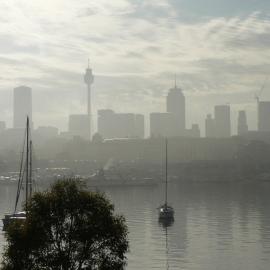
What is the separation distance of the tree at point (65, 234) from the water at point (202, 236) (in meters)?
15.1

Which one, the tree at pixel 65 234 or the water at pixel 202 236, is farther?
the water at pixel 202 236

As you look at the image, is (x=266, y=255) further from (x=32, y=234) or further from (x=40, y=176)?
(x=40, y=176)

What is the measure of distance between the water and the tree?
15103 millimetres

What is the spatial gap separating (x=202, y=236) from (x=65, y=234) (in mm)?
28183

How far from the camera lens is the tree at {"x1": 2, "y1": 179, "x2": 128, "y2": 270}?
17.4 m

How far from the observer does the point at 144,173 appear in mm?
148500

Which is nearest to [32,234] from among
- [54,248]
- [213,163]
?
[54,248]

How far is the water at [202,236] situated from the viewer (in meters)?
34.4

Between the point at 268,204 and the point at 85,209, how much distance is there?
57.2 metres

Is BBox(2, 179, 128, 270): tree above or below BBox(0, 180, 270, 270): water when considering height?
above

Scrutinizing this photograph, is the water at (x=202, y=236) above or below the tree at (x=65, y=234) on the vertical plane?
below

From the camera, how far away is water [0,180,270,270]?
34.4 metres

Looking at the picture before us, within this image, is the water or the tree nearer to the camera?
the tree

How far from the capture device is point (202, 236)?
44750 mm
